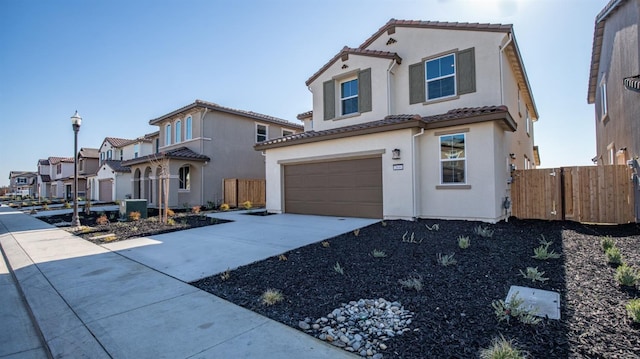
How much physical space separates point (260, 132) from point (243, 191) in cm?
493

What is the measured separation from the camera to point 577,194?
31.0ft

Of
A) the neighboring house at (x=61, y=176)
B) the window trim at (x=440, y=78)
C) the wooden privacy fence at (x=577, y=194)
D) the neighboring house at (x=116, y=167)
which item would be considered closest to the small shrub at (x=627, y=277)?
the wooden privacy fence at (x=577, y=194)

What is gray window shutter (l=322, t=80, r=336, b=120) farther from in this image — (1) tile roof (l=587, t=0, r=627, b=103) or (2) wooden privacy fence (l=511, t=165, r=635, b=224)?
(1) tile roof (l=587, t=0, r=627, b=103)

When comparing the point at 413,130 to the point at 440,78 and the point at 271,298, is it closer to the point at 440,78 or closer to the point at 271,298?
the point at 440,78

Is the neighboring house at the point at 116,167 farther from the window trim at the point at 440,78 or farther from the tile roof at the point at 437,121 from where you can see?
the window trim at the point at 440,78

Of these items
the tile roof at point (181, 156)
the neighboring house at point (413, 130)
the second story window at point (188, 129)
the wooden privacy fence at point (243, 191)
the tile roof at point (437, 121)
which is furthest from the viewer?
the second story window at point (188, 129)

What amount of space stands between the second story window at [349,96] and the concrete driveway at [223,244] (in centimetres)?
477

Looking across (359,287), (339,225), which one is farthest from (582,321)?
(339,225)

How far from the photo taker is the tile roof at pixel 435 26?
990 centimetres

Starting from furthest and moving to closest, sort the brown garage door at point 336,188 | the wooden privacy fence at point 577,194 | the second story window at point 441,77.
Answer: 1. the brown garage door at point 336,188
2. the second story window at point 441,77
3. the wooden privacy fence at point 577,194

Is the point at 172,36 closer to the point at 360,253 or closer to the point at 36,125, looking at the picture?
the point at 360,253

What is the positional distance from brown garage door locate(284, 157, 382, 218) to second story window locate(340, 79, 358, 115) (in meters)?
2.55

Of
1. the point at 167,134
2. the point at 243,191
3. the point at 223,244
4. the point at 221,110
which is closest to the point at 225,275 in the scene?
the point at 223,244

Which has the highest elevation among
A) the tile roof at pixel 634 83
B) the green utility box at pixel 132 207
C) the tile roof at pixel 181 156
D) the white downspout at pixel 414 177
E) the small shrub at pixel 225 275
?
the tile roof at pixel 634 83
